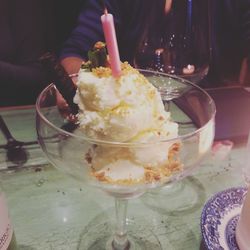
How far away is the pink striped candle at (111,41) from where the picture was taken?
50 centimetres

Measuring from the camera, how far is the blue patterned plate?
Result: 62cm

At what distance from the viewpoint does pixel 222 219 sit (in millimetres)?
670

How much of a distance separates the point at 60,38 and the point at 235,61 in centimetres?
90

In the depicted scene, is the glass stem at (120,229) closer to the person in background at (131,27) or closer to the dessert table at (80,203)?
the dessert table at (80,203)

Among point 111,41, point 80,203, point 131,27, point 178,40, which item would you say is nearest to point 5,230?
point 80,203

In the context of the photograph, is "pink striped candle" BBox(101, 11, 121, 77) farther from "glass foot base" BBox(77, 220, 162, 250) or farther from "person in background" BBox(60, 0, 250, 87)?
"person in background" BBox(60, 0, 250, 87)

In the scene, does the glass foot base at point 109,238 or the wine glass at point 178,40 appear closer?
the glass foot base at point 109,238

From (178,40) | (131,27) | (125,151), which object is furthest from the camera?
(131,27)

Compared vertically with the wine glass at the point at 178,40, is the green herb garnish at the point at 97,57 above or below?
above

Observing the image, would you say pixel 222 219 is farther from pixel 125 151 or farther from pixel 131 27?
pixel 131 27

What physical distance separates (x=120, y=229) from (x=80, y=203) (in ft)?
0.34

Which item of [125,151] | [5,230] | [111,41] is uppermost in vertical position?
[111,41]

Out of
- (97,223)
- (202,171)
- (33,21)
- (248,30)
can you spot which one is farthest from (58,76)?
(33,21)

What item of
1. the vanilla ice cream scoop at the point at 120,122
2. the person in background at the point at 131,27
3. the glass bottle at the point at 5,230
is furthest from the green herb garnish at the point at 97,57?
the person in background at the point at 131,27
